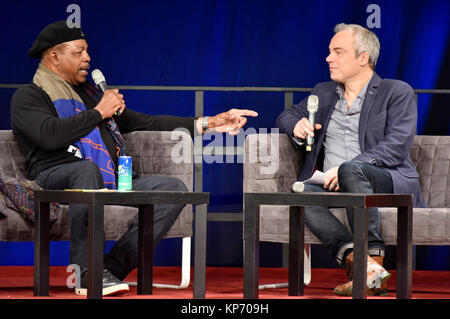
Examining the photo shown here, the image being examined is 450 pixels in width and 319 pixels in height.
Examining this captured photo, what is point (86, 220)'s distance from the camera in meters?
2.52

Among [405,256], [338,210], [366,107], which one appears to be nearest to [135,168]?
[338,210]

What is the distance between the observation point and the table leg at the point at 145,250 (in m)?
2.60

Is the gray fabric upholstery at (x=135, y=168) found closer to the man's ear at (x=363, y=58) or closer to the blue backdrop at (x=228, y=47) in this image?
the man's ear at (x=363, y=58)

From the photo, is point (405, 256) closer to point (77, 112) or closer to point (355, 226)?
point (355, 226)

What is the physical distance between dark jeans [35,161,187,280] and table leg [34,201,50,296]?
101 mm

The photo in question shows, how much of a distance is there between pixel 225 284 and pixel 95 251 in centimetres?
108

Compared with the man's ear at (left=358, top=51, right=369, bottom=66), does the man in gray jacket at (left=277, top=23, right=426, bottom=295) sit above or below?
below

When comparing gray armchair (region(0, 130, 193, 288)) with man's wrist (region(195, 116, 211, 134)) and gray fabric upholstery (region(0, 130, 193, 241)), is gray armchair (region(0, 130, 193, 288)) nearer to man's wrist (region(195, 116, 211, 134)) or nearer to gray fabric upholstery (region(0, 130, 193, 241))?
gray fabric upholstery (region(0, 130, 193, 241))

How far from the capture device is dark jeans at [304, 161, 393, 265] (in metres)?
2.58

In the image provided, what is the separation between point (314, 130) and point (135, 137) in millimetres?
750

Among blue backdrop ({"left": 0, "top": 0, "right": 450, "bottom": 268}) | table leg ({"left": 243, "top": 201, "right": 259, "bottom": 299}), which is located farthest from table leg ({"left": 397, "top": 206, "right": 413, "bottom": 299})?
blue backdrop ({"left": 0, "top": 0, "right": 450, "bottom": 268})

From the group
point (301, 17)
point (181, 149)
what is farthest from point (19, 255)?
point (301, 17)

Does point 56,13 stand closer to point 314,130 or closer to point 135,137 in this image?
point 135,137

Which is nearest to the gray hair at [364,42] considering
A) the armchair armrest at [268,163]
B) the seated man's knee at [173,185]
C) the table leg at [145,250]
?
the armchair armrest at [268,163]
